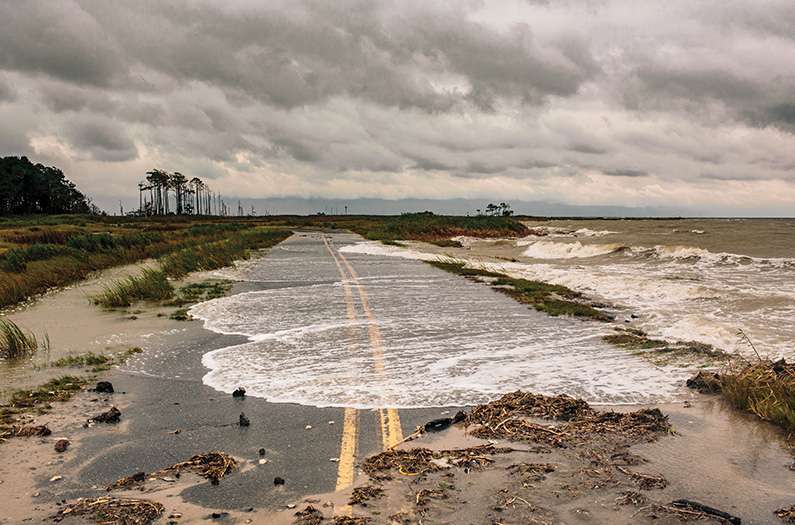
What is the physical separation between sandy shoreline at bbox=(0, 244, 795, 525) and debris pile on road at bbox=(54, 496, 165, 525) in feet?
0.31

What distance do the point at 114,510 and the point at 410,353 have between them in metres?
5.58

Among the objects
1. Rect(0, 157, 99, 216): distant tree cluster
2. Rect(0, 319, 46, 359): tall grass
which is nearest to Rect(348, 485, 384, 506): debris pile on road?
Rect(0, 319, 46, 359): tall grass

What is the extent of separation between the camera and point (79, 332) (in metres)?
11.4

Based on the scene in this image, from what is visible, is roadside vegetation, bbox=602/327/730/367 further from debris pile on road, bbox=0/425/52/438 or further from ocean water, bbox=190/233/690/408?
debris pile on road, bbox=0/425/52/438

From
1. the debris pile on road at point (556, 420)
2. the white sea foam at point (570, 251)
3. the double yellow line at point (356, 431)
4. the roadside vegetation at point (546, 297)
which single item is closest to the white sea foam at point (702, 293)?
the roadside vegetation at point (546, 297)

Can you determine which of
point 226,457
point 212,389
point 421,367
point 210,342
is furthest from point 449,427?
point 210,342

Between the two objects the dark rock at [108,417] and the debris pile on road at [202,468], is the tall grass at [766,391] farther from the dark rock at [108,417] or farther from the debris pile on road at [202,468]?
the dark rock at [108,417]

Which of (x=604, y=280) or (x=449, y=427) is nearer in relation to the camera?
(x=449, y=427)

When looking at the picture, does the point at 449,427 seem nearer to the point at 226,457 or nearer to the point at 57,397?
the point at 226,457

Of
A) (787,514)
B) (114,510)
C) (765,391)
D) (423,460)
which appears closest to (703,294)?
(765,391)

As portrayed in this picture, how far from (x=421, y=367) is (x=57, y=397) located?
4484mm

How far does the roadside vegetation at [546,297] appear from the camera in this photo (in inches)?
528

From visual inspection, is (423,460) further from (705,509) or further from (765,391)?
(765,391)

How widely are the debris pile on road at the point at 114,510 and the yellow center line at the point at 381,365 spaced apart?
6.45ft
